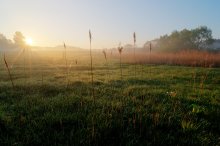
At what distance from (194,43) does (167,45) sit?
30.7 ft

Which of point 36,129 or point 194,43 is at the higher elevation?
point 194,43

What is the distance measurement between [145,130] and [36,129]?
239 centimetres

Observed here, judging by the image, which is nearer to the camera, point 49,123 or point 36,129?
point 36,129

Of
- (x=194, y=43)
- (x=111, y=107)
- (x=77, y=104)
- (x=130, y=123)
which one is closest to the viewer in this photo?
(x=130, y=123)

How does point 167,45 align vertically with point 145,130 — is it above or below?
above

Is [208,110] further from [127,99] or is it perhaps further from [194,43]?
[194,43]

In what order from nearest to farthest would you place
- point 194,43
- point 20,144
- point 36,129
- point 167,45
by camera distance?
point 20,144 < point 36,129 < point 194,43 < point 167,45

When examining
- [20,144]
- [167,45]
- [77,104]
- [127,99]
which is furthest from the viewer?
[167,45]

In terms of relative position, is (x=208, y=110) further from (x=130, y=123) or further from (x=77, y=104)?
(x=77, y=104)

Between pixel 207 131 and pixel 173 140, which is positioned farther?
pixel 207 131

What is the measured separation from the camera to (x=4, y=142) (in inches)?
171

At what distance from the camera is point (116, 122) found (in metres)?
5.24

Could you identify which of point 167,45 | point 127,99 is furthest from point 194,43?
point 127,99

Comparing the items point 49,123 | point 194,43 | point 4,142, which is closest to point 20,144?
point 4,142
